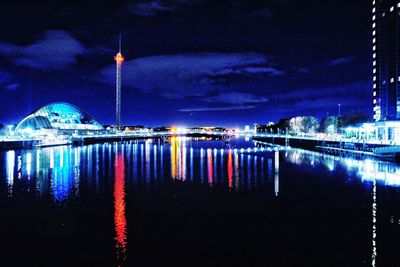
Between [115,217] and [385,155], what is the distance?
39.6 meters

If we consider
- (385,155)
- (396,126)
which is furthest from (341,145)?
(385,155)

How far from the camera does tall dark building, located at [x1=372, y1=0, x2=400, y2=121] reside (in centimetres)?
7694

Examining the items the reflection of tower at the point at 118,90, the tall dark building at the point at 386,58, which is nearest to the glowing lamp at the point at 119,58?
the reflection of tower at the point at 118,90

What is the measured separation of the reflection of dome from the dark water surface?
271ft

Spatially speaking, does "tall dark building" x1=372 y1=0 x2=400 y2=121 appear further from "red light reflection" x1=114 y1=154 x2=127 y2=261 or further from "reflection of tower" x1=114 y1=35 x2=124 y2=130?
"reflection of tower" x1=114 y1=35 x2=124 y2=130

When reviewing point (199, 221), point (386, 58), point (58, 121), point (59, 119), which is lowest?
point (199, 221)

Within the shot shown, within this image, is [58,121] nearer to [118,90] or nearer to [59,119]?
[59,119]

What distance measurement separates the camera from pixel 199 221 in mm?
19188

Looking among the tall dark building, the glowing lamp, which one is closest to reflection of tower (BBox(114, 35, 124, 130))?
the glowing lamp

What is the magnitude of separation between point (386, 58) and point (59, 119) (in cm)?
10715

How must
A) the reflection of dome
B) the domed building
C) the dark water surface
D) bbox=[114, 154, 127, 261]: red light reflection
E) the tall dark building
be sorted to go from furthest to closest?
the reflection of dome < the domed building < the tall dark building < bbox=[114, 154, 127, 261]: red light reflection < the dark water surface

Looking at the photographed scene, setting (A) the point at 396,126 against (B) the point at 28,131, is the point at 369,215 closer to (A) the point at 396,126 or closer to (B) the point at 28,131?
(A) the point at 396,126

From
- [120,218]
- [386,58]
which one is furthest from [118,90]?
[120,218]

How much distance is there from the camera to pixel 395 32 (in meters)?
77.9
